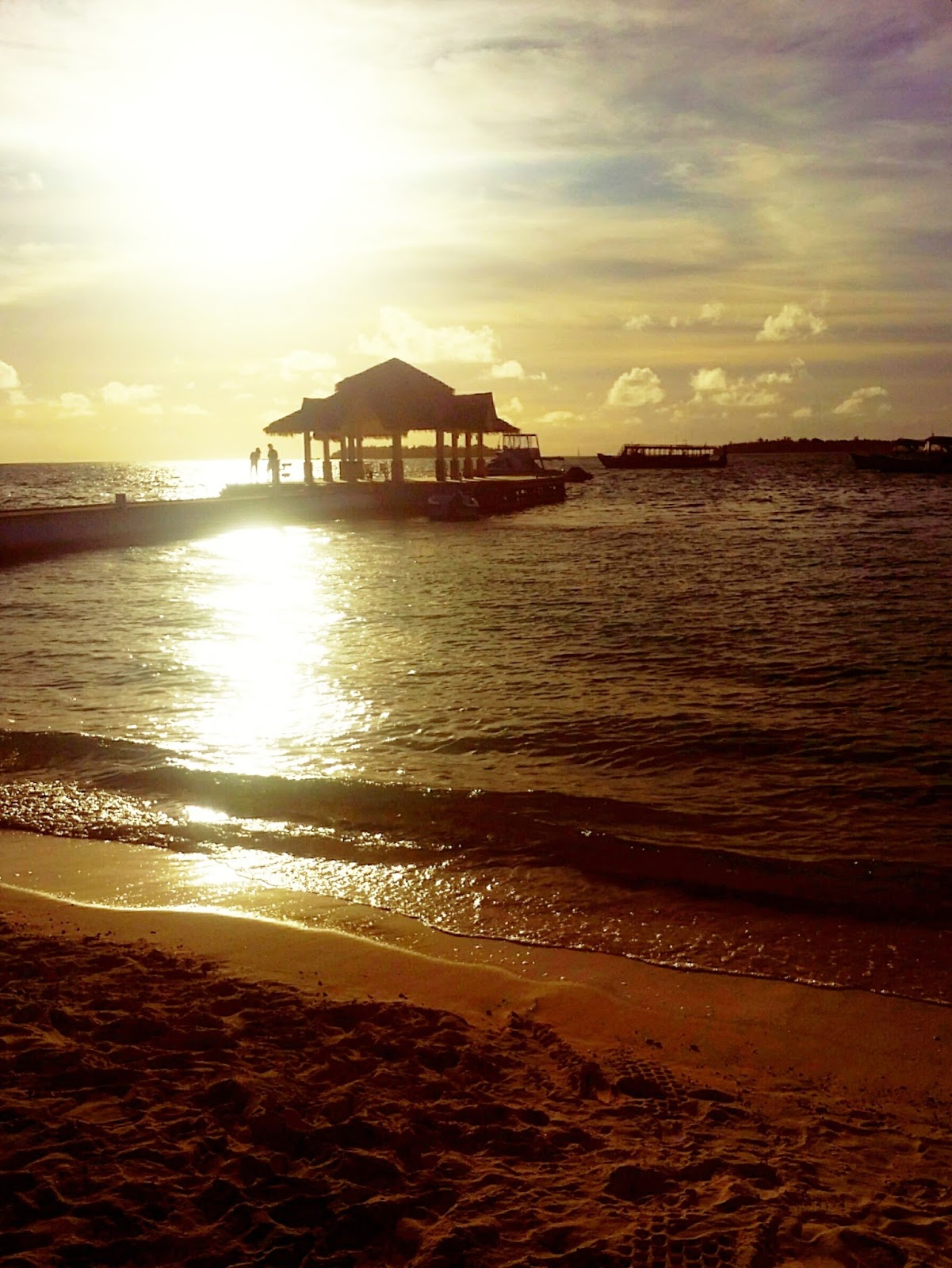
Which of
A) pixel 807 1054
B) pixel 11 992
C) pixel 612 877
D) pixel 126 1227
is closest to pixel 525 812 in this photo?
pixel 612 877

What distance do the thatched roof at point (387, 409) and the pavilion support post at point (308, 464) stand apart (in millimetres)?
1121

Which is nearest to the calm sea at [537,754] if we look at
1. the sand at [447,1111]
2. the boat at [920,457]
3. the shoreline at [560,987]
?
the shoreline at [560,987]

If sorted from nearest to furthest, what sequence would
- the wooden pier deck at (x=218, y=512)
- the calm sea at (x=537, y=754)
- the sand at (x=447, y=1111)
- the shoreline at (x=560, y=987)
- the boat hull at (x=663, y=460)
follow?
the sand at (x=447, y=1111) < the shoreline at (x=560, y=987) < the calm sea at (x=537, y=754) < the wooden pier deck at (x=218, y=512) < the boat hull at (x=663, y=460)

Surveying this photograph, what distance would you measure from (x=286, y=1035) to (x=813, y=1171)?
2.20 m

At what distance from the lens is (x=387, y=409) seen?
A: 148ft

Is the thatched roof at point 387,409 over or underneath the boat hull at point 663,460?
underneath

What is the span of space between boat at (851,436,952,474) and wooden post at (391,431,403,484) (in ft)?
220

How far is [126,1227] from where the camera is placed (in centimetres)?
298

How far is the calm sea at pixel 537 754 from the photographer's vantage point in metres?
→ 6.49

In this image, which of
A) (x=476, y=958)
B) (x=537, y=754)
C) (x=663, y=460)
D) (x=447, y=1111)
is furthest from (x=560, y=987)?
(x=663, y=460)

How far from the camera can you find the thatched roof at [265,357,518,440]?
45.2 m

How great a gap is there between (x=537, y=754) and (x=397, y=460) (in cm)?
3826

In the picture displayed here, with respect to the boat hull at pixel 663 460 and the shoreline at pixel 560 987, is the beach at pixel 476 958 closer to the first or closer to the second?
the shoreline at pixel 560 987

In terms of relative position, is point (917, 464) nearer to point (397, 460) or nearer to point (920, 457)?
point (920, 457)
